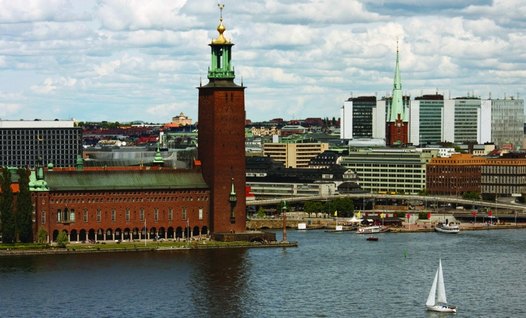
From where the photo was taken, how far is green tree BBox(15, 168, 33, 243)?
4813 inches

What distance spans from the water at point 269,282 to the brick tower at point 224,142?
7050 millimetres

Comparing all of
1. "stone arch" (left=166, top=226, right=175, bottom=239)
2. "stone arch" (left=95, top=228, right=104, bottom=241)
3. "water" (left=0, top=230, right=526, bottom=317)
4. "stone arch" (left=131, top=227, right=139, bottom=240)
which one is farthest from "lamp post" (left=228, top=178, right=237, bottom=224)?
"stone arch" (left=95, top=228, right=104, bottom=241)

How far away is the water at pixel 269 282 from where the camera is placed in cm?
9131

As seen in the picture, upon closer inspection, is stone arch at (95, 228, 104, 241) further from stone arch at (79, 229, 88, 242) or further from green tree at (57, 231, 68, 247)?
green tree at (57, 231, 68, 247)

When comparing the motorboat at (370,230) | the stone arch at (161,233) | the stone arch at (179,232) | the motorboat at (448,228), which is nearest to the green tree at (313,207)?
the motorboat at (370,230)

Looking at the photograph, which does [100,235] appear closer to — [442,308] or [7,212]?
Answer: [7,212]

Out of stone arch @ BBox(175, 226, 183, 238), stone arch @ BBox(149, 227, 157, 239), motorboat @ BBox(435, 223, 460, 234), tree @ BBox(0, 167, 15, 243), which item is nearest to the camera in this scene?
tree @ BBox(0, 167, 15, 243)

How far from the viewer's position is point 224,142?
13125cm

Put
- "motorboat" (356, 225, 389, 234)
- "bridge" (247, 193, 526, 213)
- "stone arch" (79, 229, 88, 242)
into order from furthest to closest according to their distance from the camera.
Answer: "bridge" (247, 193, 526, 213) < "motorboat" (356, 225, 389, 234) < "stone arch" (79, 229, 88, 242)

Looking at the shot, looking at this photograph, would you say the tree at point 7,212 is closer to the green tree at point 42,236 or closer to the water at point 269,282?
the green tree at point 42,236

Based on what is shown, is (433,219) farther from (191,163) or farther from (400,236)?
(191,163)

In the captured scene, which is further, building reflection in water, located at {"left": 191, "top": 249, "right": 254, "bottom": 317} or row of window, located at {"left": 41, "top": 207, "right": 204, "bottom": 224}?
row of window, located at {"left": 41, "top": 207, "right": 204, "bottom": 224}

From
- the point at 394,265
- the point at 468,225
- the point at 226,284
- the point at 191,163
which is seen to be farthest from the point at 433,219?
the point at 226,284

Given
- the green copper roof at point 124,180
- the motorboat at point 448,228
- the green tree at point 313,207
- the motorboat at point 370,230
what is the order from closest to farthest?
the green copper roof at point 124,180
the motorboat at point 370,230
the motorboat at point 448,228
the green tree at point 313,207
